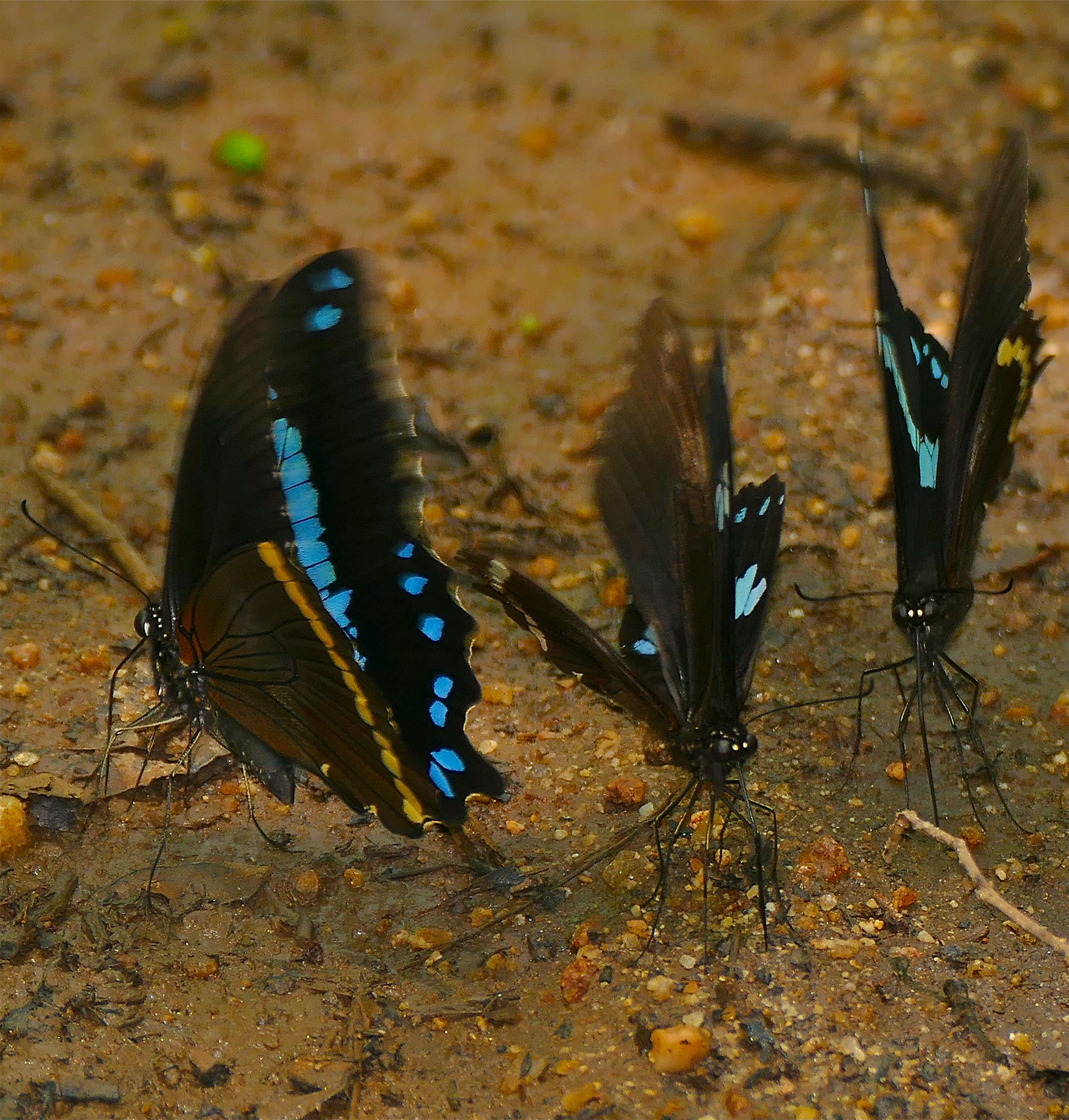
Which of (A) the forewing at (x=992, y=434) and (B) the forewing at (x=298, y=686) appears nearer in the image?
(B) the forewing at (x=298, y=686)

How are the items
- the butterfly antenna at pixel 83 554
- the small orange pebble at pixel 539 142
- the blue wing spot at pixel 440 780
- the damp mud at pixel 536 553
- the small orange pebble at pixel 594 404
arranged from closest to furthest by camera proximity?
the damp mud at pixel 536 553
the blue wing spot at pixel 440 780
the butterfly antenna at pixel 83 554
the small orange pebble at pixel 594 404
the small orange pebble at pixel 539 142

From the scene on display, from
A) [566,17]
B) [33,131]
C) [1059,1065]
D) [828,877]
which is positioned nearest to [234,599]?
[828,877]

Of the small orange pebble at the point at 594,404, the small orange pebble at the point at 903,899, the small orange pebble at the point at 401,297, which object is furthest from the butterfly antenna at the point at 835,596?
the small orange pebble at the point at 401,297

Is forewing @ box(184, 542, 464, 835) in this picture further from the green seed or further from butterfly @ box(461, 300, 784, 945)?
the green seed

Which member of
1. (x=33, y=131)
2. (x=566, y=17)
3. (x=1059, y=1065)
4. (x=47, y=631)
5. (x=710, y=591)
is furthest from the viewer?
(x=566, y=17)

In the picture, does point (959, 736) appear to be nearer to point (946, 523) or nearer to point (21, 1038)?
point (946, 523)

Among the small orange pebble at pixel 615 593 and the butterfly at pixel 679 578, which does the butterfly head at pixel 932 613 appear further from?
the small orange pebble at pixel 615 593

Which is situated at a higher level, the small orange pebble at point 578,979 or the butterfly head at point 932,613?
the butterfly head at point 932,613
